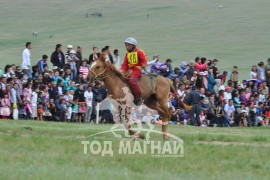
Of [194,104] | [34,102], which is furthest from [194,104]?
[34,102]

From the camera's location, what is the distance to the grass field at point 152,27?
45.3 metres

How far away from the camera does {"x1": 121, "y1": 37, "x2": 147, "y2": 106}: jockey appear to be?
1830 centimetres

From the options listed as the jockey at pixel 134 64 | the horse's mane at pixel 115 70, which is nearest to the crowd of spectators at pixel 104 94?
the jockey at pixel 134 64

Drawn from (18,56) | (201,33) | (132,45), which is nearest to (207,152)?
(132,45)

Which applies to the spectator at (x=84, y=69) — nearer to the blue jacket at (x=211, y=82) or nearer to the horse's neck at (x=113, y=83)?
the blue jacket at (x=211, y=82)

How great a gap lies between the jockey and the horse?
17 cm

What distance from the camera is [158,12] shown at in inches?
2153

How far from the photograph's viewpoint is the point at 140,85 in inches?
740

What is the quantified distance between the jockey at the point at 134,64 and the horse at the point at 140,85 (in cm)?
17

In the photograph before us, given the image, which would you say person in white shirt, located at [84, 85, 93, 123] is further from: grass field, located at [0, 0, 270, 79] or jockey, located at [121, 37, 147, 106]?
grass field, located at [0, 0, 270, 79]

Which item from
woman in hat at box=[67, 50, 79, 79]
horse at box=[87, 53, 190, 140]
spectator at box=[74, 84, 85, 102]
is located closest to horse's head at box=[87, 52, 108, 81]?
horse at box=[87, 53, 190, 140]

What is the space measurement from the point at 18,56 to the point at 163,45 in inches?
361

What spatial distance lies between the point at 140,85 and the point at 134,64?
1.96ft

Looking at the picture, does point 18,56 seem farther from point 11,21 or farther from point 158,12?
point 158,12
